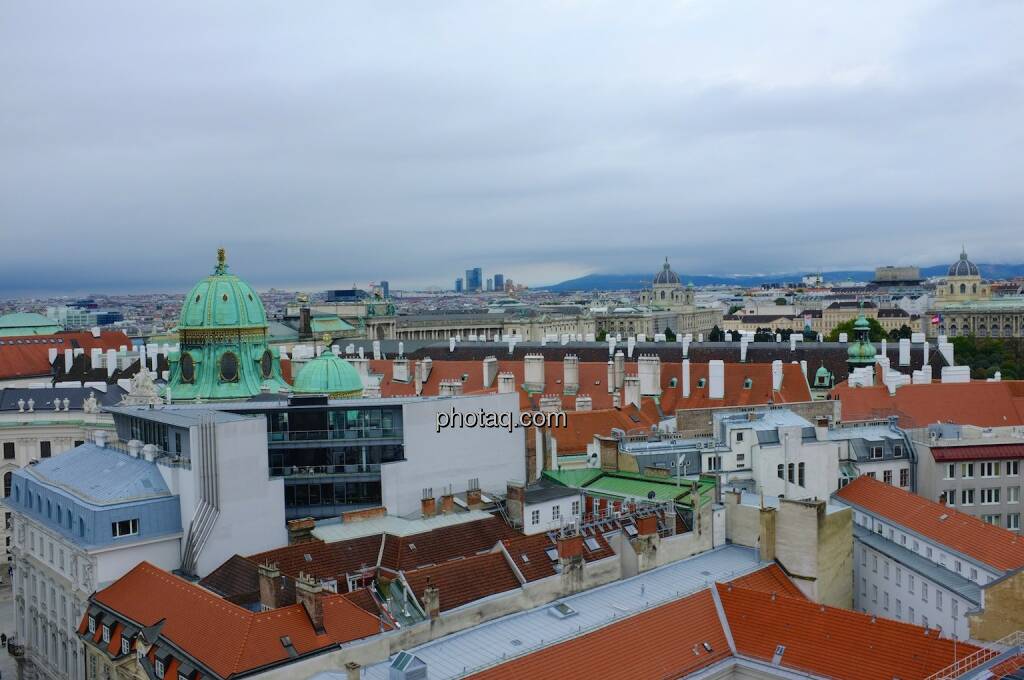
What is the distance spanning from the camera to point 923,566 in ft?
171

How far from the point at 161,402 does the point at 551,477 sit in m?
30.2

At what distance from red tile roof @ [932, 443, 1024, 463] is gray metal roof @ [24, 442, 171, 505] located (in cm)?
4783

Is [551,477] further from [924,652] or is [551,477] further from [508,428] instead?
[924,652]

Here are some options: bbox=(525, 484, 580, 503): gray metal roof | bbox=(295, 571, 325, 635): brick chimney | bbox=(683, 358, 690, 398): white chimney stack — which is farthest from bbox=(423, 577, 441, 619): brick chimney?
bbox=(683, 358, 690, 398): white chimney stack

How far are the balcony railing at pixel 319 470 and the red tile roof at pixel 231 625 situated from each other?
13010 millimetres

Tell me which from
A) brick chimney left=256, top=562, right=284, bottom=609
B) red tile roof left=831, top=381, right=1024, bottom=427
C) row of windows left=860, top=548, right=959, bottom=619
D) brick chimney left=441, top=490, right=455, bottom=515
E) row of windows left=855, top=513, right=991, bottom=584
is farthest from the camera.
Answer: red tile roof left=831, top=381, right=1024, bottom=427

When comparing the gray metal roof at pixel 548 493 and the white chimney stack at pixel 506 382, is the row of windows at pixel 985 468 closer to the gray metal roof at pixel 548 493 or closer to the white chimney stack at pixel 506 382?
the gray metal roof at pixel 548 493

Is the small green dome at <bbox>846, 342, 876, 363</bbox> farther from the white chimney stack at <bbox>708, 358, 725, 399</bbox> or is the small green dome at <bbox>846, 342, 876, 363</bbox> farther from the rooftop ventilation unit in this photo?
the rooftop ventilation unit

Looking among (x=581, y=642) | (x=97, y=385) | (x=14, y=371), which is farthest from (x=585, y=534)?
(x=14, y=371)

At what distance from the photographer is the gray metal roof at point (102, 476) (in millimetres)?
50969

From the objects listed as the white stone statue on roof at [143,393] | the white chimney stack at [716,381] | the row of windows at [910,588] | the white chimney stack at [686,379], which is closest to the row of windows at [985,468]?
the row of windows at [910,588]

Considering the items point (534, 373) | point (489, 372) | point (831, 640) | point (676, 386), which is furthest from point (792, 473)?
point (489, 372)

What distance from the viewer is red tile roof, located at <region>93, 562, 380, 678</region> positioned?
37.4 metres

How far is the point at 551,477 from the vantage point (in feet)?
212
